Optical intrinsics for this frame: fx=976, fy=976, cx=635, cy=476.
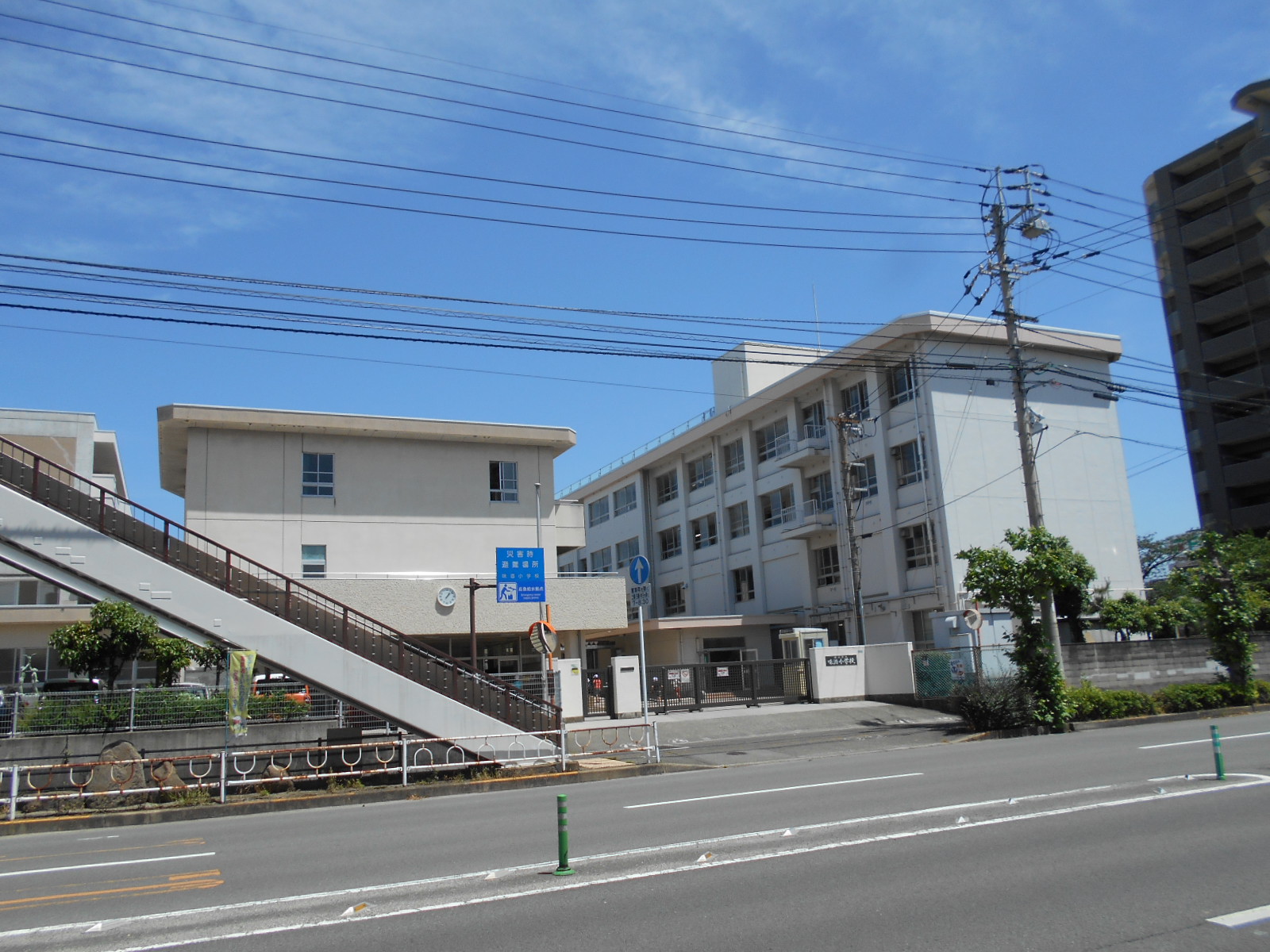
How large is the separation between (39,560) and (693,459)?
42.3m

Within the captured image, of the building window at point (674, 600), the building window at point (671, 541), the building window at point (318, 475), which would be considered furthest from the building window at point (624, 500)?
the building window at point (318, 475)

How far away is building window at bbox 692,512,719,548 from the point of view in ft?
181

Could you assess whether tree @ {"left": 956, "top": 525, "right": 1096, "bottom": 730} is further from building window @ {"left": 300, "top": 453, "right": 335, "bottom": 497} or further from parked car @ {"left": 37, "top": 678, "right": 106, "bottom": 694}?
building window @ {"left": 300, "top": 453, "right": 335, "bottom": 497}

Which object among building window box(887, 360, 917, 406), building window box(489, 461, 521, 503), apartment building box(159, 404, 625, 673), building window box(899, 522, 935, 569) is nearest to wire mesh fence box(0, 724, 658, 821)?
apartment building box(159, 404, 625, 673)

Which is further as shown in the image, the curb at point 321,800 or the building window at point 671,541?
the building window at point 671,541

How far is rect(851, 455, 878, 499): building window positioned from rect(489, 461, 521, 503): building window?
49.6 feet

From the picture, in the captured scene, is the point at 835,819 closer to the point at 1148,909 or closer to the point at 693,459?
the point at 1148,909

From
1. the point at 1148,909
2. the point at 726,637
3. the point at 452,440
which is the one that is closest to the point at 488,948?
the point at 1148,909

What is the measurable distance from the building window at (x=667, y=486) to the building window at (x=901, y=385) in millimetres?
18350

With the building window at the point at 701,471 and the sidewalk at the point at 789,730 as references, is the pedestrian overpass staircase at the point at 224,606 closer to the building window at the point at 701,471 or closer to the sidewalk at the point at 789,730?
the sidewalk at the point at 789,730

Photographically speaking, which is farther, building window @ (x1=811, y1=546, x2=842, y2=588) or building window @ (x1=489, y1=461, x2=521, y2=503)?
building window @ (x1=811, y1=546, x2=842, y2=588)

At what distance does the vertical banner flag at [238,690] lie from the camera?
53.6 feet

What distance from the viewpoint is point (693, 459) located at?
187 feet

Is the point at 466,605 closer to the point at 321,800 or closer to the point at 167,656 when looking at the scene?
the point at 167,656
